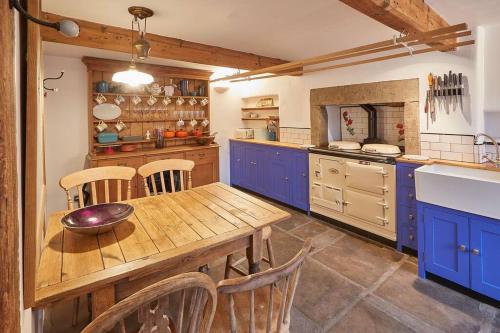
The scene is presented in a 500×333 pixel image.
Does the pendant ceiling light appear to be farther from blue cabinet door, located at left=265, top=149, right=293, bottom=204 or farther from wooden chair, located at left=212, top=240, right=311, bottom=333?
blue cabinet door, located at left=265, top=149, right=293, bottom=204

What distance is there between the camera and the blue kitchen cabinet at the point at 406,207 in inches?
106

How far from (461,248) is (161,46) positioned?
10.0ft

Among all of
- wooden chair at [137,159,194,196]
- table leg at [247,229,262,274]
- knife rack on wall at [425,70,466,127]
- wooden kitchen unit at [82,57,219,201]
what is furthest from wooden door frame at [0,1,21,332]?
wooden kitchen unit at [82,57,219,201]

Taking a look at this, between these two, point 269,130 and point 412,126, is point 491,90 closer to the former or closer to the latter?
point 412,126

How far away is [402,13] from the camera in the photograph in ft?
5.52

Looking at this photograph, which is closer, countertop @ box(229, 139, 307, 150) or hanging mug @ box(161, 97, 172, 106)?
countertop @ box(229, 139, 307, 150)

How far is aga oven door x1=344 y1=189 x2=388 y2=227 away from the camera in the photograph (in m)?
2.98

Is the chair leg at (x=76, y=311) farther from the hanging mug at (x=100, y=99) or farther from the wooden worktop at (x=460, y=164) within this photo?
the wooden worktop at (x=460, y=164)

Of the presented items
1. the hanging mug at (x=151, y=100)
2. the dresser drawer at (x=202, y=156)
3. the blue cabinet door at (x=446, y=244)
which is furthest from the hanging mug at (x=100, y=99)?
the blue cabinet door at (x=446, y=244)

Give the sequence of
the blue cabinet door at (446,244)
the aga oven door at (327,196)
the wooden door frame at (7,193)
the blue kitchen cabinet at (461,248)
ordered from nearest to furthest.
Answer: the wooden door frame at (7,193)
the blue kitchen cabinet at (461,248)
the blue cabinet door at (446,244)
the aga oven door at (327,196)

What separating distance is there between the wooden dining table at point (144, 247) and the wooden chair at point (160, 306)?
0.34 metres

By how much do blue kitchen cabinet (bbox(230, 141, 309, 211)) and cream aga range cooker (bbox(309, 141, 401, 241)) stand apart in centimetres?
18

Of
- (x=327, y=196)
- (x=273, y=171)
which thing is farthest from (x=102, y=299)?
(x=273, y=171)

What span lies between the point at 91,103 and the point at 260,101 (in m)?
2.66
